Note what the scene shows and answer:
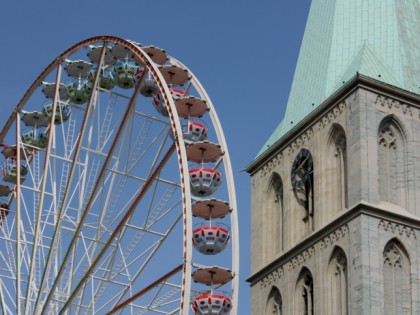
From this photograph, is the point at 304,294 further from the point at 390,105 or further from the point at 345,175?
the point at 390,105

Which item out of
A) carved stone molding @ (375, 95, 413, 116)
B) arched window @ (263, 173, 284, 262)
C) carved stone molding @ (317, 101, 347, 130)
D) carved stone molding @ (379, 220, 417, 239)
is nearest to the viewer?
carved stone molding @ (379, 220, 417, 239)

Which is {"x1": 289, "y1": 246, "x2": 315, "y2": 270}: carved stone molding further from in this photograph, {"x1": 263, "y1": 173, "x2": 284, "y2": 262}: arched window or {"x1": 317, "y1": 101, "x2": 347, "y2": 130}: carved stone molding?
{"x1": 317, "y1": 101, "x2": 347, "y2": 130}: carved stone molding

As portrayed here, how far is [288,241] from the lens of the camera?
4881cm

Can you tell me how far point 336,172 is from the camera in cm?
4738

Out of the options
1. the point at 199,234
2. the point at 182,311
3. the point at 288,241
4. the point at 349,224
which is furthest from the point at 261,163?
the point at 182,311

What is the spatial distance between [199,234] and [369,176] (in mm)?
11315

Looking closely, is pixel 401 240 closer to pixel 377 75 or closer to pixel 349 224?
pixel 349 224

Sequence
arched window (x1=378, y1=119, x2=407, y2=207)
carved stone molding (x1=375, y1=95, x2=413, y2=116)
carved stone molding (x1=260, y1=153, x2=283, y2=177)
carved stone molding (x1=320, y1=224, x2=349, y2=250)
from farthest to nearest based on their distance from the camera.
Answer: carved stone molding (x1=260, y1=153, x2=283, y2=177)
carved stone molding (x1=375, y1=95, x2=413, y2=116)
arched window (x1=378, y1=119, x2=407, y2=207)
carved stone molding (x1=320, y1=224, x2=349, y2=250)

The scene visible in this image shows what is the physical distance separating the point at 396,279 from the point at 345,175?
3.84m

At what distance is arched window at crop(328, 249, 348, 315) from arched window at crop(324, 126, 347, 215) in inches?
64.4

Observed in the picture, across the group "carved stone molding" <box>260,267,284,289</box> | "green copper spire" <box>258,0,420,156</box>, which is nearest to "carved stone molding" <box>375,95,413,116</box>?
"green copper spire" <box>258,0,420,156</box>

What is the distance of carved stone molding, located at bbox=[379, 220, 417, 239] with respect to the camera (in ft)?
148

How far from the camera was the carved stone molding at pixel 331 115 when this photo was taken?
1873 inches

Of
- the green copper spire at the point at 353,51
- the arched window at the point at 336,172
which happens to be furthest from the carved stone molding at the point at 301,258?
the green copper spire at the point at 353,51
